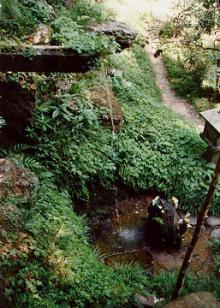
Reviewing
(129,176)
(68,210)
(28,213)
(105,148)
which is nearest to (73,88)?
(105,148)

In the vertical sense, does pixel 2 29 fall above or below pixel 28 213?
above

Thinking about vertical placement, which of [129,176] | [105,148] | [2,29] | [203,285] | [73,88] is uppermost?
[2,29]

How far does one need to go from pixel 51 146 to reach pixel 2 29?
252cm

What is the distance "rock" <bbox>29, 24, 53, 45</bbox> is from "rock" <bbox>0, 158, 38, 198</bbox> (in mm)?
2820

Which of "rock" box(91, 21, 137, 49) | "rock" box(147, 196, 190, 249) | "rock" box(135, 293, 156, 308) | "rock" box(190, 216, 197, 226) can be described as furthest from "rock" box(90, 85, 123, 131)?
"rock" box(135, 293, 156, 308)

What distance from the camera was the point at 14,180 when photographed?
6707 mm

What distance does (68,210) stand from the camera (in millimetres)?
7594

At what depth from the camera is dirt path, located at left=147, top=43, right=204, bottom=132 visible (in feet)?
43.3

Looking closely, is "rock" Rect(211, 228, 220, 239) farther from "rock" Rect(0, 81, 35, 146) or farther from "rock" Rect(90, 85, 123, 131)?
"rock" Rect(0, 81, 35, 146)

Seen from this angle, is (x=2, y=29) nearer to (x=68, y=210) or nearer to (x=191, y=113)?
(x=68, y=210)

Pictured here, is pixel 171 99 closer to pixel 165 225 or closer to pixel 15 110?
pixel 165 225

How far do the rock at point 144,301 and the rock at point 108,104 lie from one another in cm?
469

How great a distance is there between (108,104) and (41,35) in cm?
229

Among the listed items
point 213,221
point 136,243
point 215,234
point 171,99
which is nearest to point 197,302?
point 136,243
